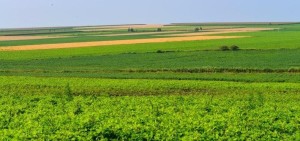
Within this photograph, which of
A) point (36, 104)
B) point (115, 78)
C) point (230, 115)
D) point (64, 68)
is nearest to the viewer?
point (230, 115)

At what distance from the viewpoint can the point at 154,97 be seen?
92.9 ft

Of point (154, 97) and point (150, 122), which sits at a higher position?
point (150, 122)

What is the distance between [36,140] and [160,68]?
113 feet

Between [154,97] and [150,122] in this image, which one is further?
[154,97]

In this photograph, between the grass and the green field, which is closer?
the grass

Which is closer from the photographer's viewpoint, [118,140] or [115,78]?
[118,140]

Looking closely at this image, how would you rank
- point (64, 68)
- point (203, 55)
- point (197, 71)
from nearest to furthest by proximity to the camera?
point (197, 71)
point (64, 68)
point (203, 55)

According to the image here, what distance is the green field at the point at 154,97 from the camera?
1501 centimetres

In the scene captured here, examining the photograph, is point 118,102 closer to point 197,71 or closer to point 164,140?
point 164,140

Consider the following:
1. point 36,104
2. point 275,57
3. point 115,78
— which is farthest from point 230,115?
point 275,57

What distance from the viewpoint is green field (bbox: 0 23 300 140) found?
49.2 ft

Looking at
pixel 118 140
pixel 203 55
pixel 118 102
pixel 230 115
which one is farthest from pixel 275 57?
pixel 118 140

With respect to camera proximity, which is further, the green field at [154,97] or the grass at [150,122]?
the green field at [154,97]

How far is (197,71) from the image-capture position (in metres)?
46.3
